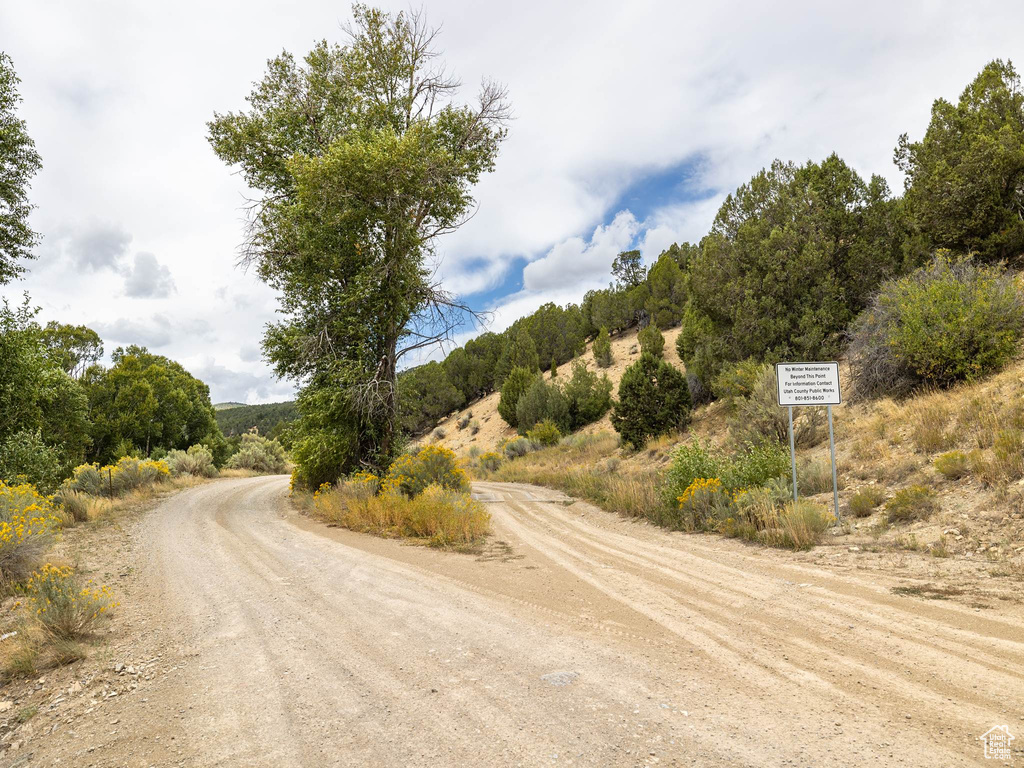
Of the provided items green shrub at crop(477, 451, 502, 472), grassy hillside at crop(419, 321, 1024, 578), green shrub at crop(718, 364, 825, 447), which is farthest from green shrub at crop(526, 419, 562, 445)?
green shrub at crop(718, 364, 825, 447)

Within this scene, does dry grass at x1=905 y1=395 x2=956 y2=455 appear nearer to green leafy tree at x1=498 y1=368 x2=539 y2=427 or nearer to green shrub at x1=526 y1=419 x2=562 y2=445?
green shrub at x1=526 y1=419 x2=562 y2=445

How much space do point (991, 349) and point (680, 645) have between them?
41.7ft

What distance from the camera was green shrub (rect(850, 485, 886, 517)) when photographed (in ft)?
25.5

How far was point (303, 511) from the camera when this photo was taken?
12578mm

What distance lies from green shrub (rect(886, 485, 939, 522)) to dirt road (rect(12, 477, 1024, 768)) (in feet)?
7.13

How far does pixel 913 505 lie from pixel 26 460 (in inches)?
640

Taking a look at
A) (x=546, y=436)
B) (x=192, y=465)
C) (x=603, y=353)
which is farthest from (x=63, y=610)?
(x=603, y=353)

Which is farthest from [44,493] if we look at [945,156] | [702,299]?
[945,156]

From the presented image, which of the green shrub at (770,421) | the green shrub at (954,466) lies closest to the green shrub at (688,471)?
the green shrub at (954,466)

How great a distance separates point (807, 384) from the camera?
325 inches

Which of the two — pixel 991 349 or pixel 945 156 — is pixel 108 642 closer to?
pixel 991 349

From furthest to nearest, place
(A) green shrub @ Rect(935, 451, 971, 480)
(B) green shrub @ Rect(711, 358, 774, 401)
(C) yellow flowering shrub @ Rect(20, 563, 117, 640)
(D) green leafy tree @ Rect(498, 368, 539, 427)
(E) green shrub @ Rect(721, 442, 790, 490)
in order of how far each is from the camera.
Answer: (D) green leafy tree @ Rect(498, 368, 539, 427) < (B) green shrub @ Rect(711, 358, 774, 401) < (E) green shrub @ Rect(721, 442, 790, 490) < (A) green shrub @ Rect(935, 451, 971, 480) < (C) yellow flowering shrub @ Rect(20, 563, 117, 640)

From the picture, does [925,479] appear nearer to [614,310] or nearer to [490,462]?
[490,462]

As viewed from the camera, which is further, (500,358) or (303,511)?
(500,358)
